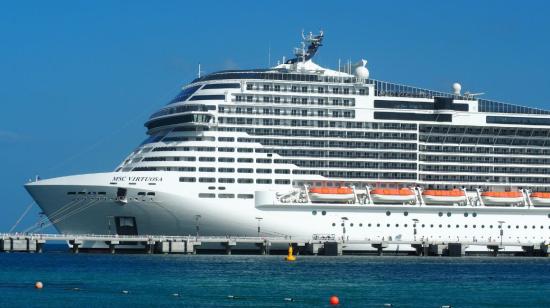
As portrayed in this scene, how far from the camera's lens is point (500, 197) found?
9012 centimetres

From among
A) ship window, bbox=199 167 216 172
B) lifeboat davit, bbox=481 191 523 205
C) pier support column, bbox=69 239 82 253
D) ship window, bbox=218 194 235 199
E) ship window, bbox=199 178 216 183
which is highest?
ship window, bbox=199 167 216 172

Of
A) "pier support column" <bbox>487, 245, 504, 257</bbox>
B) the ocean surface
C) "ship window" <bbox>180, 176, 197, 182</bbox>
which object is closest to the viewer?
the ocean surface

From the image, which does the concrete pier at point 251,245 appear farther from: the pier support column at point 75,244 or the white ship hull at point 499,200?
the white ship hull at point 499,200

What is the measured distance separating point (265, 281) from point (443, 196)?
2808 cm

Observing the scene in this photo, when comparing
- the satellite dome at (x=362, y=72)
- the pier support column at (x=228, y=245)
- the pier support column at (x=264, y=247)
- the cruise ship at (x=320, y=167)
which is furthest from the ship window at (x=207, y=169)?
the satellite dome at (x=362, y=72)

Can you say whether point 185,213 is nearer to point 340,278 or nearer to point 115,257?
point 115,257

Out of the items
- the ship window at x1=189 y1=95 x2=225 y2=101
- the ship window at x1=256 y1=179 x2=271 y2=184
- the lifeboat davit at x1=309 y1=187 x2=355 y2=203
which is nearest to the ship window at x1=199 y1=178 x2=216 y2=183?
the ship window at x1=256 y1=179 x2=271 y2=184

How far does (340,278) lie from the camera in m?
66.3

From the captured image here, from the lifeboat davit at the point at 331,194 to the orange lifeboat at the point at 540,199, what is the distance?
14598mm

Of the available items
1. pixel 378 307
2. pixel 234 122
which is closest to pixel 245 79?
pixel 234 122

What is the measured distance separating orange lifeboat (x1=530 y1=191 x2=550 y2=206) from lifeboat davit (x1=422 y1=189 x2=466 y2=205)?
5924 mm

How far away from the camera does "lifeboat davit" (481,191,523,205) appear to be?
8994 cm

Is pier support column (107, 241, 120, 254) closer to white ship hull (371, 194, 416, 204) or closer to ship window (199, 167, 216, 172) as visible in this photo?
ship window (199, 167, 216, 172)

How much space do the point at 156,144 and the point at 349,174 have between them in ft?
45.2
